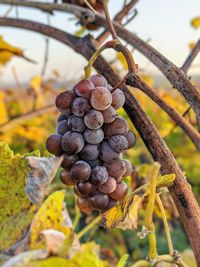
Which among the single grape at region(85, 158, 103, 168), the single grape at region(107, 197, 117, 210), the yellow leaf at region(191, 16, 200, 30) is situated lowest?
the single grape at region(107, 197, 117, 210)

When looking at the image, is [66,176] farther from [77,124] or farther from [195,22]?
[195,22]

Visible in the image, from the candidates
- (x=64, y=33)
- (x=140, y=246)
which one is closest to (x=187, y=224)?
(x=64, y=33)

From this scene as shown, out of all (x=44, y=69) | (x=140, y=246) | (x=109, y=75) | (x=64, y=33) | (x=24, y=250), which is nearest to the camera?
(x=24, y=250)

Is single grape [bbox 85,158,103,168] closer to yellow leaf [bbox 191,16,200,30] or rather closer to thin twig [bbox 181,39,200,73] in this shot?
thin twig [bbox 181,39,200,73]

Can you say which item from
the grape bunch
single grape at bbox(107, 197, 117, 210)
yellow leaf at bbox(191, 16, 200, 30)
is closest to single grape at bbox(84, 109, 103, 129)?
the grape bunch

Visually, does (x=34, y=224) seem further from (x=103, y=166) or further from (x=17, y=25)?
(x=17, y=25)

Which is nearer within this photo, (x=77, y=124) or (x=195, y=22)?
(x=77, y=124)

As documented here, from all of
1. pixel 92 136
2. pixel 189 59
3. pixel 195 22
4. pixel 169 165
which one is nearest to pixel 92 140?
pixel 92 136
